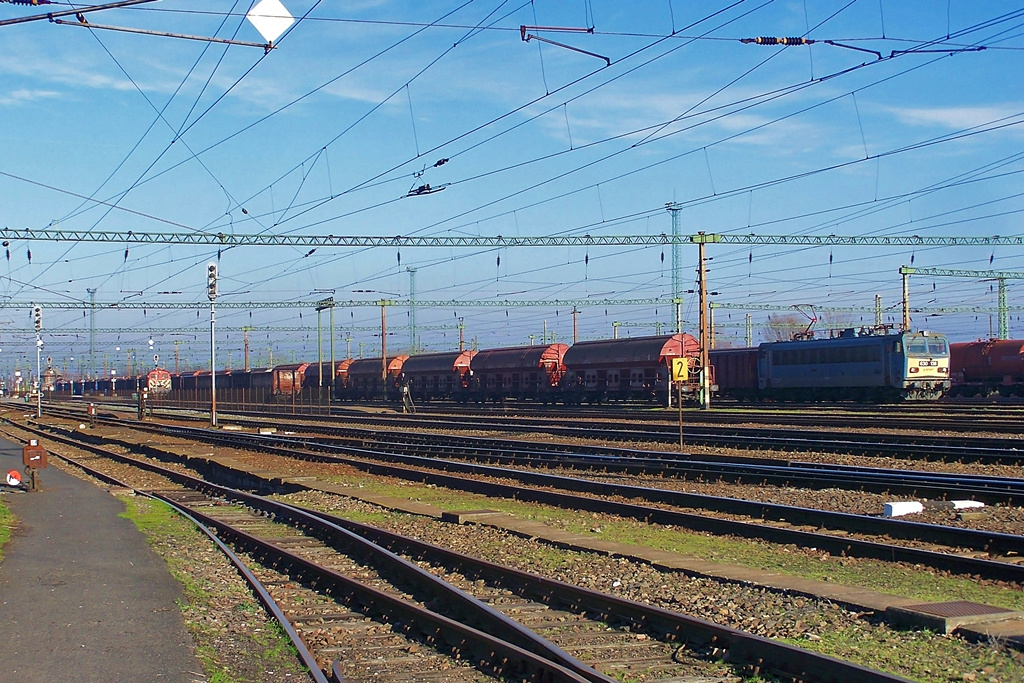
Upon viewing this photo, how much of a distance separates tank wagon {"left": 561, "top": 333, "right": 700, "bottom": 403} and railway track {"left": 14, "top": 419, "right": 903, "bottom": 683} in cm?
3851

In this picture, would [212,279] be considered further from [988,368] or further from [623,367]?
[988,368]

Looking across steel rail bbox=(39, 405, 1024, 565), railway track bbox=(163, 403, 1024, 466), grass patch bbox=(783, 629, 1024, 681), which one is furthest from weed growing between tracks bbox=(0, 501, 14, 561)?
railway track bbox=(163, 403, 1024, 466)

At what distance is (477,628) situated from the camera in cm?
934

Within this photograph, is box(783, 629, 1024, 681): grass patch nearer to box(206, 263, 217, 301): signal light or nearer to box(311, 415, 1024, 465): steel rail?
box(311, 415, 1024, 465): steel rail

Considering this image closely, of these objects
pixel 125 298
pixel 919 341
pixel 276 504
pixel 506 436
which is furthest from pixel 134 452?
A: pixel 125 298

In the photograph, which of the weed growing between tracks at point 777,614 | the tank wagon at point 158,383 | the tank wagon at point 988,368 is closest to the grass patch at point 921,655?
the weed growing between tracks at point 777,614

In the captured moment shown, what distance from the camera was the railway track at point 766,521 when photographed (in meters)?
11.6

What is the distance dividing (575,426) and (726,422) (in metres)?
5.61

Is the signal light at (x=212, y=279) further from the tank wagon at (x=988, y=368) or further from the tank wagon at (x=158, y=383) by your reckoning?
the tank wagon at (x=158, y=383)

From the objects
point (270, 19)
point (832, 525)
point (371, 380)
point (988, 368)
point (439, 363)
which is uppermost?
point (270, 19)

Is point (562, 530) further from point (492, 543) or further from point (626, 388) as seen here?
point (626, 388)

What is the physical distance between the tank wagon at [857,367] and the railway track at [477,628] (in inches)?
1405

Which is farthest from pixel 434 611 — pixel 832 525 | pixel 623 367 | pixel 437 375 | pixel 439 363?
pixel 439 363

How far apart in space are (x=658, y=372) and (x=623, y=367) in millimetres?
2816
